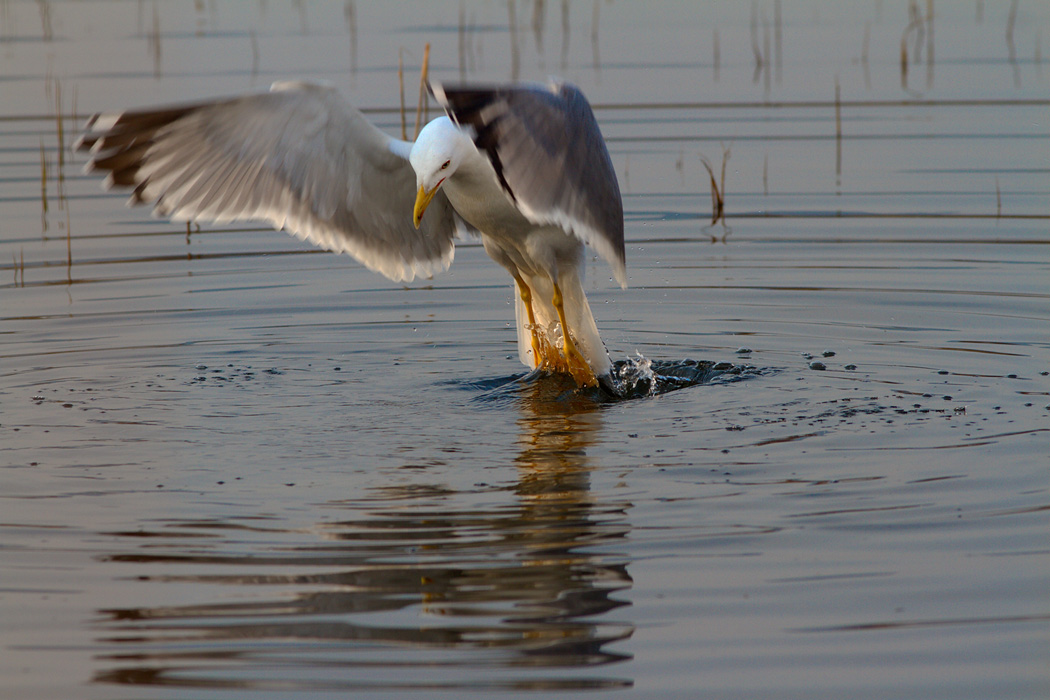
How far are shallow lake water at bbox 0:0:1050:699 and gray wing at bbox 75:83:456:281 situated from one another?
0.85 metres

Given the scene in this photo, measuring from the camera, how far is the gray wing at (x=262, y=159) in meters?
6.21

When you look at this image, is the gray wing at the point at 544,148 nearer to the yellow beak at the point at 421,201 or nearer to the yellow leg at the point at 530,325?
the yellow beak at the point at 421,201

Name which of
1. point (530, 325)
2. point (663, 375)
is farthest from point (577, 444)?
point (530, 325)

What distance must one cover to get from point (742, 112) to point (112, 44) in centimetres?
823

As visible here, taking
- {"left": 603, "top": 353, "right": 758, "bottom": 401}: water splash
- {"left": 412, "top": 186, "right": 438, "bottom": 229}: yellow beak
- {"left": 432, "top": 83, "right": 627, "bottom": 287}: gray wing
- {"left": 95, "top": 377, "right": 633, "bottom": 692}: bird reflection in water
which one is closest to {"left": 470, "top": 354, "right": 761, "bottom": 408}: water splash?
{"left": 603, "top": 353, "right": 758, "bottom": 401}: water splash

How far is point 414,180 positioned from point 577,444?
1685 mm

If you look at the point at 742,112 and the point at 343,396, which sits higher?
the point at 742,112

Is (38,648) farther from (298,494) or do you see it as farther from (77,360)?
(77,360)

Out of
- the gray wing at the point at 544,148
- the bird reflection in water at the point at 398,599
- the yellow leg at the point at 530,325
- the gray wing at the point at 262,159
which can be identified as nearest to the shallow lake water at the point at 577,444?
the bird reflection in water at the point at 398,599

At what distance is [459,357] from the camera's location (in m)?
7.46

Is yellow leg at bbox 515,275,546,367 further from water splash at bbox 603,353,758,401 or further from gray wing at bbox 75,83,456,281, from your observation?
gray wing at bbox 75,83,456,281

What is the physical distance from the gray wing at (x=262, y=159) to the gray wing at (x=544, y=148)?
3.31ft

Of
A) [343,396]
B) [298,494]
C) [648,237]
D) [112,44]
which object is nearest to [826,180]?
[648,237]

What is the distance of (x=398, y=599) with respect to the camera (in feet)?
13.6
